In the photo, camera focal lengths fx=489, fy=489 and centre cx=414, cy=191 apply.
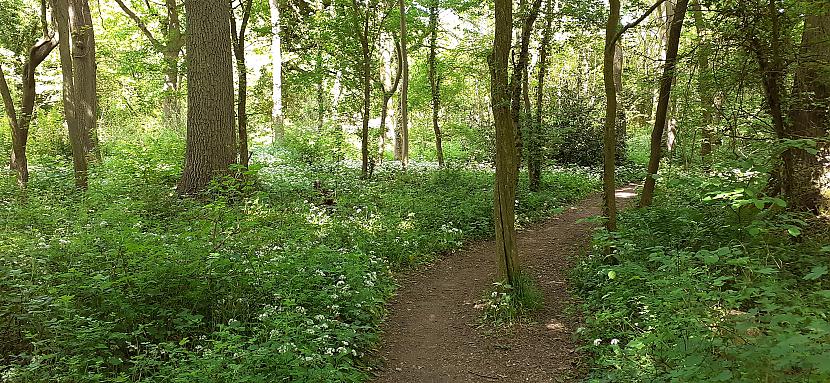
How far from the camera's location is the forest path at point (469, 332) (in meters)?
5.50

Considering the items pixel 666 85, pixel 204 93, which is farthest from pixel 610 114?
pixel 204 93

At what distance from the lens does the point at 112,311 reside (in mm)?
4988

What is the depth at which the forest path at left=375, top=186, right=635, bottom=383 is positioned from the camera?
18.1 ft

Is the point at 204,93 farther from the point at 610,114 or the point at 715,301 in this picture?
the point at 715,301

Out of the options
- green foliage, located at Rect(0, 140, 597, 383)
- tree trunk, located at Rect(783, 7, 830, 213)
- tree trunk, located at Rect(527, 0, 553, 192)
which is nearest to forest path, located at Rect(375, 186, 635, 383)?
green foliage, located at Rect(0, 140, 597, 383)

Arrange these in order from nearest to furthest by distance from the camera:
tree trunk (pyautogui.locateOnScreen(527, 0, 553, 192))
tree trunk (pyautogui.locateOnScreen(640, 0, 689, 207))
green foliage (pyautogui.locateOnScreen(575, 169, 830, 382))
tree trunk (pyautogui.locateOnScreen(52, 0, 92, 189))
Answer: green foliage (pyautogui.locateOnScreen(575, 169, 830, 382)) → tree trunk (pyautogui.locateOnScreen(640, 0, 689, 207)) → tree trunk (pyautogui.locateOnScreen(52, 0, 92, 189)) → tree trunk (pyautogui.locateOnScreen(527, 0, 553, 192))

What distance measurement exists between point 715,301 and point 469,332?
117 inches

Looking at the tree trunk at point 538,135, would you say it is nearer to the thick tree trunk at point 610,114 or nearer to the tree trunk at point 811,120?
the thick tree trunk at point 610,114

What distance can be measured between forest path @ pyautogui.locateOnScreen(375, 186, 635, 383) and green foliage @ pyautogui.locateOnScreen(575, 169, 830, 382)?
43 centimetres

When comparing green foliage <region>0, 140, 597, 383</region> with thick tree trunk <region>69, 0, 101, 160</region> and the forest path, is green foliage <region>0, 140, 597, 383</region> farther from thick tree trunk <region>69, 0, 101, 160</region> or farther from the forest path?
thick tree trunk <region>69, 0, 101, 160</region>

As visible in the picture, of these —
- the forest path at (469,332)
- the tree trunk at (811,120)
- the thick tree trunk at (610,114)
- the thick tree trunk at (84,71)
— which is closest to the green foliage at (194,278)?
the forest path at (469,332)

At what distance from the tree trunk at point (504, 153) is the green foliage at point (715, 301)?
1.26 m

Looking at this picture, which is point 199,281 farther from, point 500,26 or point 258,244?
point 500,26

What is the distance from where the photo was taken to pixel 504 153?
6969 millimetres
